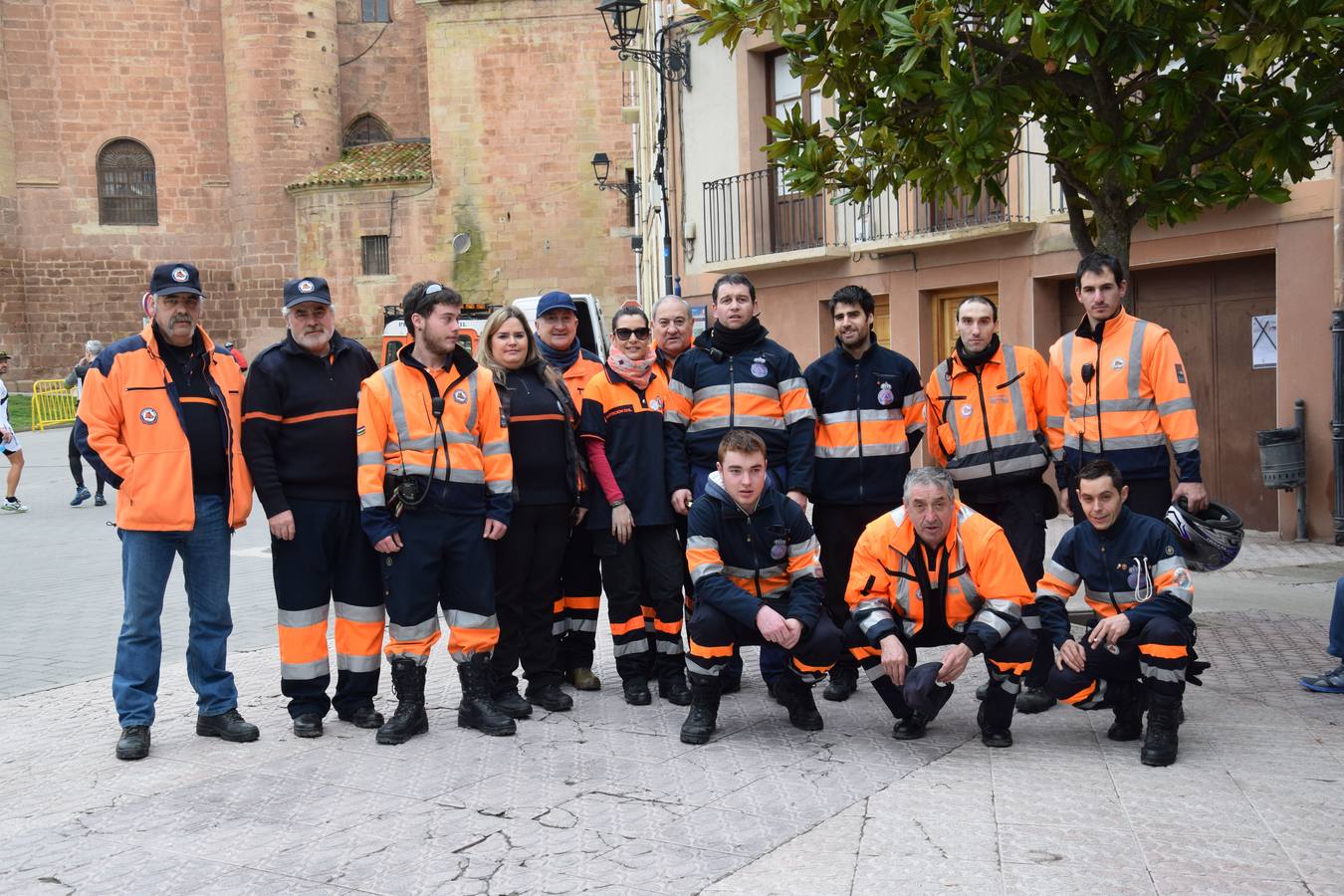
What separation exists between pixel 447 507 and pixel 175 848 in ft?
6.23

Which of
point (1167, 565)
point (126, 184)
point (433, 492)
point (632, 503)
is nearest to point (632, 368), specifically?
point (632, 503)

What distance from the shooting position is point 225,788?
16.9 feet

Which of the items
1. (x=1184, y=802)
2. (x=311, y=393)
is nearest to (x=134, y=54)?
(x=311, y=393)

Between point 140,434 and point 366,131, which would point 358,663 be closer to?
point 140,434

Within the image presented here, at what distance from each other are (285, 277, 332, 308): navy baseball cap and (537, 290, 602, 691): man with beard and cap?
1152 mm

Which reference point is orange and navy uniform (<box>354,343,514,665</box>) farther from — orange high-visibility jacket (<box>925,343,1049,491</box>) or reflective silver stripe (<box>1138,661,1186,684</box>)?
reflective silver stripe (<box>1138,661,1186,684</box>)

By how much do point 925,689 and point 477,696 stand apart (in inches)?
75.9

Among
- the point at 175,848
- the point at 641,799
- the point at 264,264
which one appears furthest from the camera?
the point at 264,264

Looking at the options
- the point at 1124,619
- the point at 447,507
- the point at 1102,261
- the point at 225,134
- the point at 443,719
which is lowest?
the point at 443,719

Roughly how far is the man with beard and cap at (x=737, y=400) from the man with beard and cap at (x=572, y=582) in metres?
0.56

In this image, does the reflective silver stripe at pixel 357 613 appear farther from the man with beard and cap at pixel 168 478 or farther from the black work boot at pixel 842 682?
the black work boot at pixel 842 682

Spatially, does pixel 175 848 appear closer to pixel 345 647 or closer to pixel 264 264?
pixel 345 647

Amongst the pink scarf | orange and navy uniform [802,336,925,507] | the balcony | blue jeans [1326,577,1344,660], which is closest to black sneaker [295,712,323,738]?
the pink scarf

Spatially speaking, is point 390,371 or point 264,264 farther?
point 264,264
